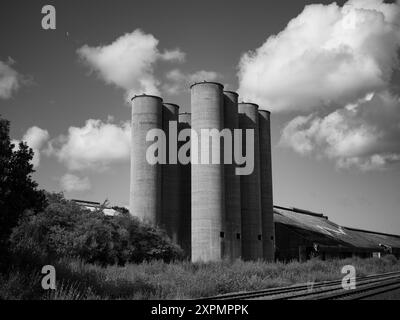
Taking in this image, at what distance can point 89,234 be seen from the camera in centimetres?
2805

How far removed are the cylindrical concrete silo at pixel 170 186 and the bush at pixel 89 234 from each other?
27.5 feet

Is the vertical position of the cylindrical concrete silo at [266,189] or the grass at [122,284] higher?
the cylindrical concrete silo at [266,189]

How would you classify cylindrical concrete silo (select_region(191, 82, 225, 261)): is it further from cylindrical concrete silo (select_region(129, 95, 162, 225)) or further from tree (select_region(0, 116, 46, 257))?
tree (select_region(0, 116, 46, 257))

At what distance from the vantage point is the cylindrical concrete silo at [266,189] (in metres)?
46.5

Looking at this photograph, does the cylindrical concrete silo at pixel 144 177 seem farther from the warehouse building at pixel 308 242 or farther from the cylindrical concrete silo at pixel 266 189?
the warehouse building at pixel 308 242

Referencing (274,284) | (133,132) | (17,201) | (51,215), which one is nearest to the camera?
(17,201)

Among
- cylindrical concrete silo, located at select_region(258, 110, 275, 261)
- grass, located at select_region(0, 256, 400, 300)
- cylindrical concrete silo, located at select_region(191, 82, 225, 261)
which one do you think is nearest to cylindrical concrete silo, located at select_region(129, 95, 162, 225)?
cylindrical concrete silo, located at select_region(191, 82, 225, 261)

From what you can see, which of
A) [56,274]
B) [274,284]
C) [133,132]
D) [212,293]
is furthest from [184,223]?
[56,274]

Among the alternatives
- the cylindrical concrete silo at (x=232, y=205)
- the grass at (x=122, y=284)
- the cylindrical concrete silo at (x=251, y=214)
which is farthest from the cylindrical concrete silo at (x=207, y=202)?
the grass at (x=122, y=284)

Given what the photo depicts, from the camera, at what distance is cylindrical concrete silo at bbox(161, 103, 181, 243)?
4244 centimetres

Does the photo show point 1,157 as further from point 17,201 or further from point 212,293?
point 212,293
